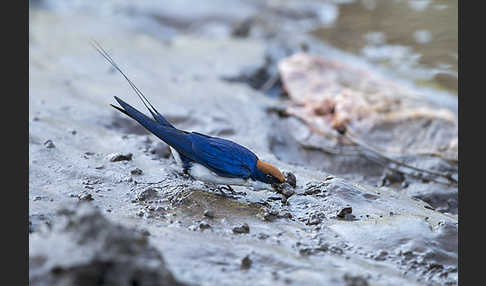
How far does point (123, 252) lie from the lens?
7.73 feet

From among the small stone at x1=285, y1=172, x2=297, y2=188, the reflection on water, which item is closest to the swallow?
the small stone at x1=285, y1=172, x2=297, y2=188

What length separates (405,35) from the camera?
9047 millimetres

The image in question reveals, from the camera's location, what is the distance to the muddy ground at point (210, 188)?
2779mm

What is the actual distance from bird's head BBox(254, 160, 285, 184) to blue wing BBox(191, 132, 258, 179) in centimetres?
5

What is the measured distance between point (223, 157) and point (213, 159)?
71 millimetres

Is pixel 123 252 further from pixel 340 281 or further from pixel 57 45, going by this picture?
pixel 57 45

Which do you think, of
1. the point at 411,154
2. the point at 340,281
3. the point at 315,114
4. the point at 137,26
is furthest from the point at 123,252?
the point at 137,26

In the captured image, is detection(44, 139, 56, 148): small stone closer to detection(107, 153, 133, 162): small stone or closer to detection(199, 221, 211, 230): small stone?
detection(107, 153, 133, 162): small stone

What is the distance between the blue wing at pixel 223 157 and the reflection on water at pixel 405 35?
423cm

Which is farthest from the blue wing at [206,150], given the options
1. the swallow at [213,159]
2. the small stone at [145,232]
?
the small stone at [145,232]

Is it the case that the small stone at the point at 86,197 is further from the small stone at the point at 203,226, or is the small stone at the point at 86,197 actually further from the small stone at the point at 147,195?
the small stone at the point at 203,226

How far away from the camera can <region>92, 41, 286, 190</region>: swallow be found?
3.96 metres

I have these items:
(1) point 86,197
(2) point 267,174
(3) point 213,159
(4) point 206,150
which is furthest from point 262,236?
(1) point 86,197

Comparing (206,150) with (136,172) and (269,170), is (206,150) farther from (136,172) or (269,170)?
(136,172)
